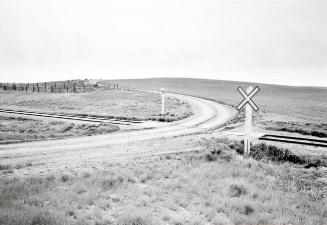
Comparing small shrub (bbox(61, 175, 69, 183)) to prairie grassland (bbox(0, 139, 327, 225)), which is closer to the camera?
prairie grassland (bbox(0, 139, 327, 225))

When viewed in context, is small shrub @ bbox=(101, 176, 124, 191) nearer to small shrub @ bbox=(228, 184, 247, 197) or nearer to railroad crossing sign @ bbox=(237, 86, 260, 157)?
small shrub @ bbox=(228, 184, 247, 197)

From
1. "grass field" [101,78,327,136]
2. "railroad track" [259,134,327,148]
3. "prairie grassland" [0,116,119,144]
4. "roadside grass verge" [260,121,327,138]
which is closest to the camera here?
"railroad track" [259,134,327,148]

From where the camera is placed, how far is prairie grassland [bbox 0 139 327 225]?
7.26 m

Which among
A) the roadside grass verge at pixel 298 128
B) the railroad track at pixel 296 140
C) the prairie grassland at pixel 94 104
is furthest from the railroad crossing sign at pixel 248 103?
the prairie grassland at pixel 94 104

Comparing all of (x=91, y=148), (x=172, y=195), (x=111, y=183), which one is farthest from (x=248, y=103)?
(x=91, y=148)

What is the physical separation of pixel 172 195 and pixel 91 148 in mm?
6919

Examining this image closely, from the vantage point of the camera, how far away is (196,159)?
42.3 ft

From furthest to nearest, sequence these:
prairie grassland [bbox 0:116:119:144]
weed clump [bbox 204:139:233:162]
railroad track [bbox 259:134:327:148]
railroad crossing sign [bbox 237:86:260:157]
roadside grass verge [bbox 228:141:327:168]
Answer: prairie grassland [bbox 0:116:119:144]
railroad track [bbox 259:134:327:148]
weed clump [bbox 204:139:233:162]
roadside grass verge [bbox 228:141:327:168]
railroad crossing sign [bbox 237:86:260:157]

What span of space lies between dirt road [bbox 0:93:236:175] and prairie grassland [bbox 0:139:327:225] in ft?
4.81

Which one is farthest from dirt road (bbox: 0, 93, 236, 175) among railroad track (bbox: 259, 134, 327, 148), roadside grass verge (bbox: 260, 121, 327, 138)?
roadside grass verge (bbox: 260, 121, 327, 138)

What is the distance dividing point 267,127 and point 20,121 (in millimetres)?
20971

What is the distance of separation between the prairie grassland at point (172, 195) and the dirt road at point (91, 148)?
4.81 ft

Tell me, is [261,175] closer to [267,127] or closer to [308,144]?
[308,144]

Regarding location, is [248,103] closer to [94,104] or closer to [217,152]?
[217,152]
